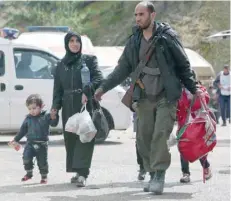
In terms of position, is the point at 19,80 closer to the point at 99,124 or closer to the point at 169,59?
the point at 99,124

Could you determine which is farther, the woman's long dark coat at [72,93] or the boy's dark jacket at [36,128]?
the boy's dark jacket at [36,128]

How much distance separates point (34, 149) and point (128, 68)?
1.52 meters

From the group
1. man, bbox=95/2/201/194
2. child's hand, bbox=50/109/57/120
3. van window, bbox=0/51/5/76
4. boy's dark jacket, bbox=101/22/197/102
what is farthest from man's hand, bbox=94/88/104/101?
van window, bbox=0/51/5/76

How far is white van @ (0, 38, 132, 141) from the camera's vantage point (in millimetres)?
14633

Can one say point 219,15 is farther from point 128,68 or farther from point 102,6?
point 128,68

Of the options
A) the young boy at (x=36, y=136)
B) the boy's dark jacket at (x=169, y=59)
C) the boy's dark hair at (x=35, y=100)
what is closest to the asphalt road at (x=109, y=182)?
the young boy at (x=36, y=136)

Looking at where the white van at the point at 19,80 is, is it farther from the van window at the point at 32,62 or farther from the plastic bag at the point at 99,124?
the plastic bag at the point at 99,124

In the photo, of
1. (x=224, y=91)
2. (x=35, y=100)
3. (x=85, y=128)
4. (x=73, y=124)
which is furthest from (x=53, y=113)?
(x=224, y=91)

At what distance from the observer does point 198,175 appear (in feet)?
33.8

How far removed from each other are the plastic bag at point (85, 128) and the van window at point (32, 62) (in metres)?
5.82

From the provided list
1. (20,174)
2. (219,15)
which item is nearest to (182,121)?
(20,174)

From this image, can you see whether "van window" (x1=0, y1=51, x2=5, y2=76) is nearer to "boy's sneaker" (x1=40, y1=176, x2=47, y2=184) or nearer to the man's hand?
"boy's sneaker" (x1=40, y1=176, x2=47, y2=184)

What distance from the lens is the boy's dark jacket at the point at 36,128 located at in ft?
30.8

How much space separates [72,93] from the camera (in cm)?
926
